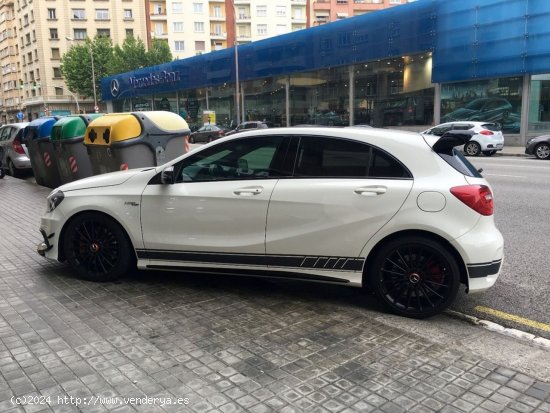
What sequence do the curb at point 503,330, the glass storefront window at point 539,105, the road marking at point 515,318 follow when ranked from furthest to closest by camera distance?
1. the glass storefront window at point 539,105
2. the road marking at point 515,318
3. the curb at point 503,330

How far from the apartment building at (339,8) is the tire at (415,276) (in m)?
74.0

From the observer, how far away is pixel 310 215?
4246mm

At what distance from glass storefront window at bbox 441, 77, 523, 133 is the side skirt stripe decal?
2400 centimetres

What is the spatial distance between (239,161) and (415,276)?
1.84m

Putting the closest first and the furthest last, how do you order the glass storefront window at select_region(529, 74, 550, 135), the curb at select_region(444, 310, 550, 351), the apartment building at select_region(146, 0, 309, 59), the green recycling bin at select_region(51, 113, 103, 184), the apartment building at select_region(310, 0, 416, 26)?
the curb at select_region(444, 310, 550, 351) < the green recycling bin at select_region(51, 113, 103, 184) < the glass storefront window at select_region(529, 74, 550, 135) < the apartment building at select_region(146, 0, 309, 59) < the apartment building at select_region(310, 0, 416, 26)

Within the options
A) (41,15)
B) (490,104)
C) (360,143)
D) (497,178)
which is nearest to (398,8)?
(490,104)

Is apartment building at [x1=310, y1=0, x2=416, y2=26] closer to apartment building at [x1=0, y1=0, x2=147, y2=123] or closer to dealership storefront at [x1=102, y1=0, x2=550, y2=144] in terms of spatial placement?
apartment building at [x1=0, y1=0, x2=147, y2=123]

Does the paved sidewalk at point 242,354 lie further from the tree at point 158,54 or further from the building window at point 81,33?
the building window at point 81,33

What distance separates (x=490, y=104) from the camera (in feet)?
84.4

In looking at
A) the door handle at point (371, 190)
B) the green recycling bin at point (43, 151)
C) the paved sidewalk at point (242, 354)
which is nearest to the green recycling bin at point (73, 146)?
the green recycling bin at point (43, 151)

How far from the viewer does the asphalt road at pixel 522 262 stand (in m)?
4.30

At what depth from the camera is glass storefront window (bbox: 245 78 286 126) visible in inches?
1503

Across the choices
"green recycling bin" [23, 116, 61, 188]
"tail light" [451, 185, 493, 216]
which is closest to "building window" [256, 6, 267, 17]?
"green recycling bin" [23, 116, 61, 188]

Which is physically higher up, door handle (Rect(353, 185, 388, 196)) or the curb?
door handle (Rect(353, 185, 388, 196))
